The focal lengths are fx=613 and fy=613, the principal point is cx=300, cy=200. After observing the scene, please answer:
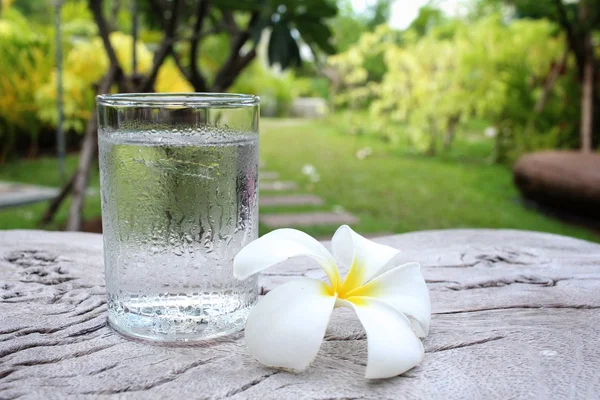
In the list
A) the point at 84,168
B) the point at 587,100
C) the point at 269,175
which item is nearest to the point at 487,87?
the point at 587,100

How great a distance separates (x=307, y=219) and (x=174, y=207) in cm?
308

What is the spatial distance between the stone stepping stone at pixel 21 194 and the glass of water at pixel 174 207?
353 centimetres

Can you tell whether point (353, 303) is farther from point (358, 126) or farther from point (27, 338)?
point (358, 126)

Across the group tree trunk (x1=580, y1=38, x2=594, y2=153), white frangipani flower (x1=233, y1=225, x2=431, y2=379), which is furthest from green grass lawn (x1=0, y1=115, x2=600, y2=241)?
white frangipani flower (x1=233, y1=225, x2=431, y2=379)

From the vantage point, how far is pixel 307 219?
3.79 meters

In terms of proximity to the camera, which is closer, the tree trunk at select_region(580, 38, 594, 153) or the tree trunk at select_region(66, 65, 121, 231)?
the tree trunk at select_region(66, 65, 121, 231)

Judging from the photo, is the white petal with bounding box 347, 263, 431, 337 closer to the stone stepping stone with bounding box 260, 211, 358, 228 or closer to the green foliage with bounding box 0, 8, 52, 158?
the stone stepping stone with bounding box 260, 211, 358, 228

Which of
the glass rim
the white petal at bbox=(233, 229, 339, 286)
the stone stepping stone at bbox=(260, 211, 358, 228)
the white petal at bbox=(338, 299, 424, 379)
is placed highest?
the glass rim

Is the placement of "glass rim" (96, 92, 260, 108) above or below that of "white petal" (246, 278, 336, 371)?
above

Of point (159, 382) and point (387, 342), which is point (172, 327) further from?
point (387, 342)

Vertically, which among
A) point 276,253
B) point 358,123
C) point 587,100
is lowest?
point 358,123

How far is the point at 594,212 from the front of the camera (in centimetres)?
377

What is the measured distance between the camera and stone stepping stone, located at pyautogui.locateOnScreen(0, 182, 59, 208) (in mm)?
3926

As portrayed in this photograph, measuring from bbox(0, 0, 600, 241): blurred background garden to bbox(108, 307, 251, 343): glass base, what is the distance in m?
1.66
